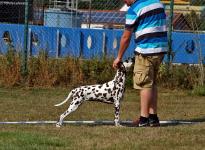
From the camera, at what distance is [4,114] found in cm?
→ 1114

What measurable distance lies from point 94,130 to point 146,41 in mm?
1449

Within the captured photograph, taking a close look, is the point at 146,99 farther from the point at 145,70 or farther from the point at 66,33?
the point at 66,33

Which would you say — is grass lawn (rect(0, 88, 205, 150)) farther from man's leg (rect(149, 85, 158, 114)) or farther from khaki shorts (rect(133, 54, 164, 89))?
khaki shorts (rect(133, 54, 164, 89))

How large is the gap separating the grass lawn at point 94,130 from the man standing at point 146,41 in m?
0.60

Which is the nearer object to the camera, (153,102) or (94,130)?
(94,130)

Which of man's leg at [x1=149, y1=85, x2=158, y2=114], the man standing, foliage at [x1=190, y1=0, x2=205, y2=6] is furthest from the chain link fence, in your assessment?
the man standing

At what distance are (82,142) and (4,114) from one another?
315 centimetres

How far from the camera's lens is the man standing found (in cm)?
959

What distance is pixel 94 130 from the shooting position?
9227mm

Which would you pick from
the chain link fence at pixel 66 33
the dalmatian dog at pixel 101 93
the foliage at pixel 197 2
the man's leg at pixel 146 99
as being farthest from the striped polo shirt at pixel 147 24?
the foliage at pixel 197 2

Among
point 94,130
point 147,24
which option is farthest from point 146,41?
point 94,130

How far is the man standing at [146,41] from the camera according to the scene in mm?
9594

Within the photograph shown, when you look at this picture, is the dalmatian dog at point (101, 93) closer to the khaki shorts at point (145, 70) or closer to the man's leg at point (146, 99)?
the khaki shorts at point (145, 70)

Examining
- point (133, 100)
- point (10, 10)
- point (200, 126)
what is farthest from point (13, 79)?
point (10, 10)
